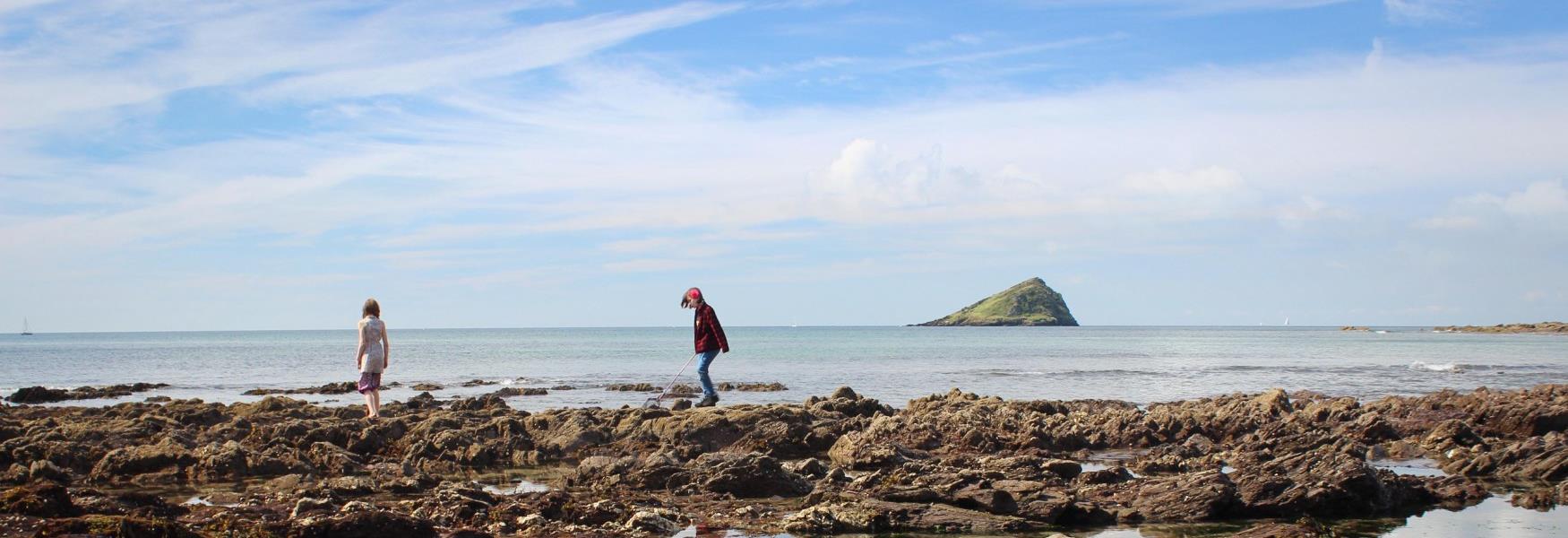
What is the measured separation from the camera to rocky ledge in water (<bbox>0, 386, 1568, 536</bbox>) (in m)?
10.5

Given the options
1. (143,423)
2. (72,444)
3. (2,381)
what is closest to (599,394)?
(143,423)

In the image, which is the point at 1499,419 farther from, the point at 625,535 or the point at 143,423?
the point at 143,423

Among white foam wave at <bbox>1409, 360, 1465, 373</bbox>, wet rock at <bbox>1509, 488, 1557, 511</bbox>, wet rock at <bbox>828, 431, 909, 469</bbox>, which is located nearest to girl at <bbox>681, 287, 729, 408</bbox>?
wet rock at <bbox>828, 431, 909, 469</bbox>

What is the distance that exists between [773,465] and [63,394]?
30701 millimetres

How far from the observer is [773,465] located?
12711 mm

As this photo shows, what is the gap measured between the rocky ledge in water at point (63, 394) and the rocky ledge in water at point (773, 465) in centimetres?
1340

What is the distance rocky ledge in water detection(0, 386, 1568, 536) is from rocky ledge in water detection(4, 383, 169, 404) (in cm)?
1340

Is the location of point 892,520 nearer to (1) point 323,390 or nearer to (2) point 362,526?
(2) point 362,526

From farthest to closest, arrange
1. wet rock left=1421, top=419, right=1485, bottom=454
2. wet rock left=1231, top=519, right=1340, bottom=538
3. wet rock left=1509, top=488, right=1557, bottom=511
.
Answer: wet rock left=1421, top=419, right=1485, bottom=454 < wet rock left=1509, top=488, right=1557, bottom=511 < wet rock left=1231, top=519, right=1340, bottom=538

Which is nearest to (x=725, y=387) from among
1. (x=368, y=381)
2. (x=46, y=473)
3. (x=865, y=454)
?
(x=368, y=381)

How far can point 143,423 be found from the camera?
17609mm

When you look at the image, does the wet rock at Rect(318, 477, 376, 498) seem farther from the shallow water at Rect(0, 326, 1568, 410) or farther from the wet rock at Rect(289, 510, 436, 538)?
the shallow water at Rect(0, 326, 1568, 410)

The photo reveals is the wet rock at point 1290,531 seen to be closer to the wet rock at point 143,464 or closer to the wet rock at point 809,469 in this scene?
the wet rock at point 809,469

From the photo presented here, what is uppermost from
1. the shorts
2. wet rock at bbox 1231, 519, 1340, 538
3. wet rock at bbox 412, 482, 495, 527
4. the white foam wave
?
the shorts
